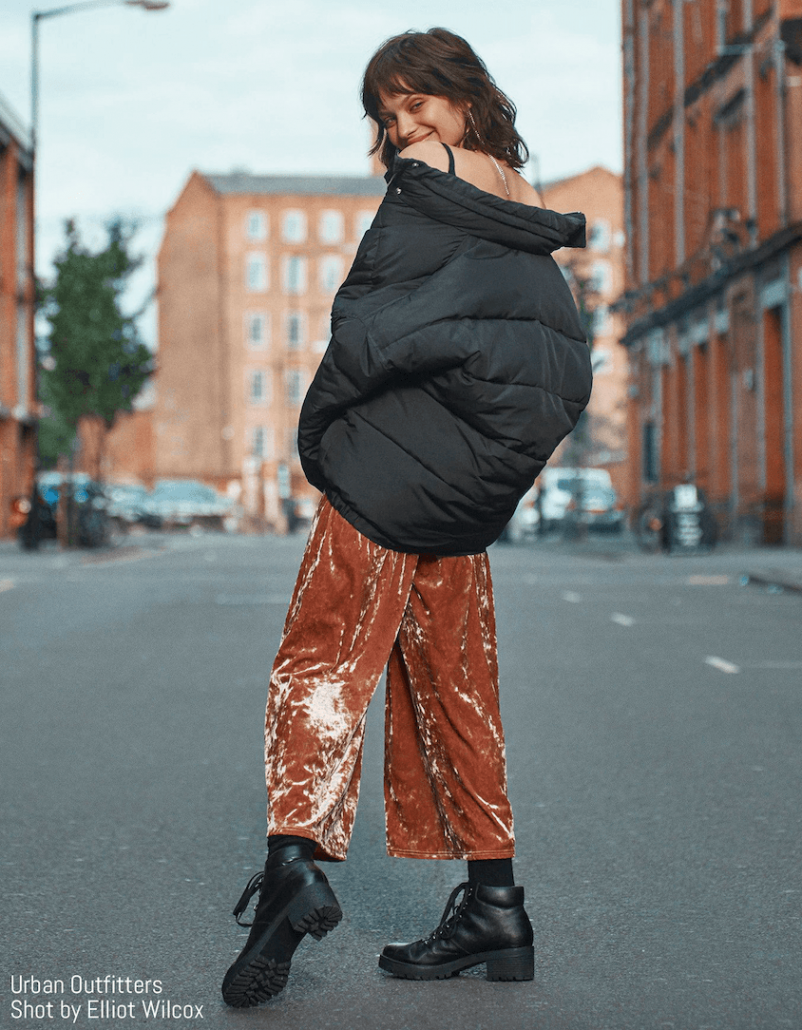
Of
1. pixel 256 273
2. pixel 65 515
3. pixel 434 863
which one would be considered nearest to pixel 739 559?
pixel 65 515

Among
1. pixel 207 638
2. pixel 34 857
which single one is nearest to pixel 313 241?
pixel 207 638

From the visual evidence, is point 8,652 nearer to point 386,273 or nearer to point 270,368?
point 386,273

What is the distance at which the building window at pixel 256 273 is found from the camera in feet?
321

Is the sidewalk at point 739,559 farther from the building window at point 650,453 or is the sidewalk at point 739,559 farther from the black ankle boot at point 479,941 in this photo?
the black ankle boot at point 479,941

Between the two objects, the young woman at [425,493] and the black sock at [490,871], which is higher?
the young woman at [425,493]

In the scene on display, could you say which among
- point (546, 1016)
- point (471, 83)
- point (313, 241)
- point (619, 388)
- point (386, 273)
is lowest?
point (546, 1016)

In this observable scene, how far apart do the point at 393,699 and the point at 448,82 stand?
1.27m

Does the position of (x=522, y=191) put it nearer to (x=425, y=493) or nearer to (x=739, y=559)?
(x=425, y=493)

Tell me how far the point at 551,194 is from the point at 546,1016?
87.4m

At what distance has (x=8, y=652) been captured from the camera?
11078 mm

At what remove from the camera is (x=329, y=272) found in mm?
99688

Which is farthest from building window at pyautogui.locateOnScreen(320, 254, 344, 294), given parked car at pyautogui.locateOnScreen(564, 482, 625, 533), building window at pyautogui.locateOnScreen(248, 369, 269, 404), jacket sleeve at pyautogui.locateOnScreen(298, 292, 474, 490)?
jacket sleeve at pyautogui.locateOnScreen(298, 292, 474, 490)

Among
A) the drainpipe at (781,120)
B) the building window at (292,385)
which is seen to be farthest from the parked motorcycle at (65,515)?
the building window at (292,385)

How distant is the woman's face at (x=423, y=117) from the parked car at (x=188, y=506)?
5454 cm
